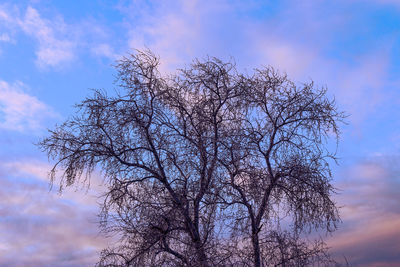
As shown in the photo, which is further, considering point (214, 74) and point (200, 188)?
point (214, 74)

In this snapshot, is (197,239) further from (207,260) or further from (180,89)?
(180,89)

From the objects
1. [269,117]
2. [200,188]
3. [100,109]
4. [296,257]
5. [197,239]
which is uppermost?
[100,109]

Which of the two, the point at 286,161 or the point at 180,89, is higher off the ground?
the point at 180,89

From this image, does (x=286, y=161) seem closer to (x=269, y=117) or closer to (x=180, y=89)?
(x=269, y=117)

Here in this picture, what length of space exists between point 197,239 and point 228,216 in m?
0.87

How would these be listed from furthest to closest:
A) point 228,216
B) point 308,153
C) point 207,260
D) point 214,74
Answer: point 214,74
point 308,153
point 228,216
point 207,260

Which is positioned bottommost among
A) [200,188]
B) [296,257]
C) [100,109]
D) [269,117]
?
[296,257]

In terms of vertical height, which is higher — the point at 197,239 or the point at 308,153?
the point at 308,153

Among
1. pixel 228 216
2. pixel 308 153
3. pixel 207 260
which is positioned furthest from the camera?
pixel 308 153

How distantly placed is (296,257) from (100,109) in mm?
5778

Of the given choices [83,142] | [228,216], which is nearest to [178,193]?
[228,216]

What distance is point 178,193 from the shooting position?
39.3ft

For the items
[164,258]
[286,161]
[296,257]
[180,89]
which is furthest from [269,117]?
[164,258]

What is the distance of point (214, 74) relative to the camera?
13516 mm
